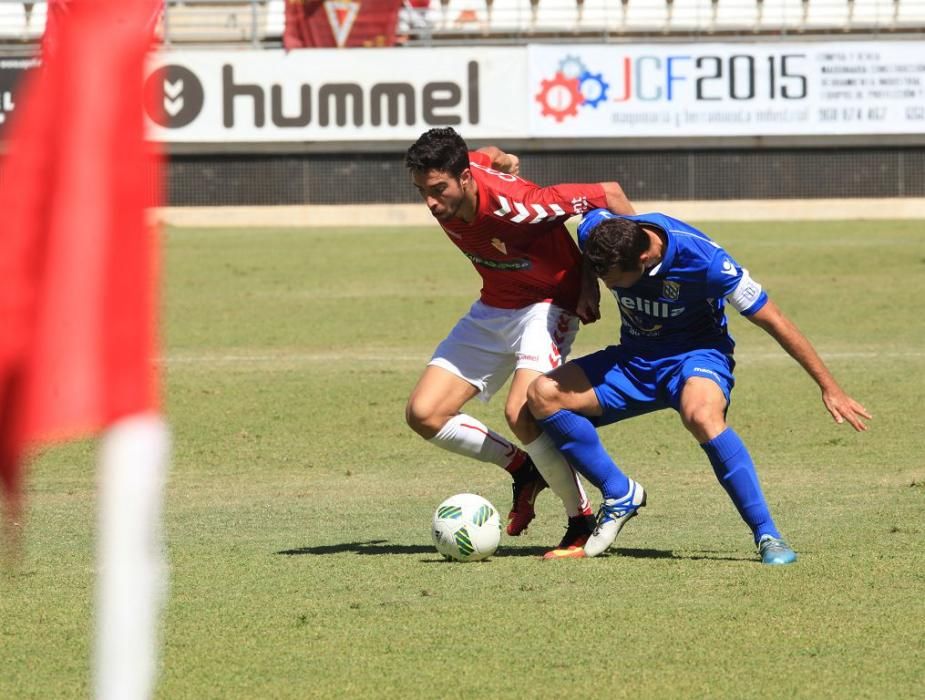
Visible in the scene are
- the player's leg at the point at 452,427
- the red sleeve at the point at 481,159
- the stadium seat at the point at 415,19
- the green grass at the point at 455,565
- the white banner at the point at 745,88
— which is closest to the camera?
the green grass at the point at 455,565

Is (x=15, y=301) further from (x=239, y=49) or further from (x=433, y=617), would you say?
(x=239, y=49)

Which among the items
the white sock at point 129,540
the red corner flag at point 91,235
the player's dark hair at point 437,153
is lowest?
Answer: the player's dark hair at point 437,153

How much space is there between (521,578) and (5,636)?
7.07ft

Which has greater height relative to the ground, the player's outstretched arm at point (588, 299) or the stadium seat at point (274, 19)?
the player's outstretched arm at point (588, 299)

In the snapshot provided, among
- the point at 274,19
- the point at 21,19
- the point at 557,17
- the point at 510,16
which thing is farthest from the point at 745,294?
the point at 21,19

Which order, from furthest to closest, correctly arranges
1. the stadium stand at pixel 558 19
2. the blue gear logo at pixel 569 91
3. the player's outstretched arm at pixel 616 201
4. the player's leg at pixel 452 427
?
the stadium stand at pixel 558 19 → the blue gear logo at pixel 569 91 → the player's leg at pixel 452 427 → the player's outstretched arm at pixel 616 201

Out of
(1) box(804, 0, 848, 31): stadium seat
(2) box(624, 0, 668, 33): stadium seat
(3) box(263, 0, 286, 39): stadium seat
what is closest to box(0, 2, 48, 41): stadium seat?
(3) box(263, 0, 286, 39): stadium seat

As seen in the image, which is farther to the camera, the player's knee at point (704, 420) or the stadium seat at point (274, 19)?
the stadium seat at point (274, 19)

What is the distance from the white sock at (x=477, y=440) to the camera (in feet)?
27.4

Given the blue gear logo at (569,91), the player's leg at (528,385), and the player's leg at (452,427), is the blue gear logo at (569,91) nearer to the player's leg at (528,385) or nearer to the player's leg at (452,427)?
the player's leg at (528,385)

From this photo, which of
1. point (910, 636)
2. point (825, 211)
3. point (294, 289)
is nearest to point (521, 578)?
point (910, 636)

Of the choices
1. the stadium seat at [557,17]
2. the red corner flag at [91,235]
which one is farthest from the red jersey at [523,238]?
the stadium seat at [557,17]

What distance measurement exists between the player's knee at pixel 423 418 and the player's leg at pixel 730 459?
1.37 m

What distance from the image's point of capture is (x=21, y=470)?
296cm
